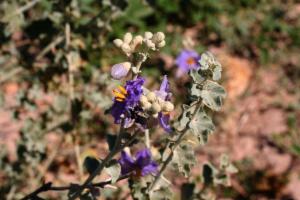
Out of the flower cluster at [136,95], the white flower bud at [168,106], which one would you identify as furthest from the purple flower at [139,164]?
the white flower bud at [168,106]

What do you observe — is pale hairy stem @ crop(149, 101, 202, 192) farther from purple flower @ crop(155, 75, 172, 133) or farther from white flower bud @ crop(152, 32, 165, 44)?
white flower bud @ crop(152, 32, 165, 44)

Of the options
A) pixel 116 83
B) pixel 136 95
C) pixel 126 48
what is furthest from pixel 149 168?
pixel 116 83

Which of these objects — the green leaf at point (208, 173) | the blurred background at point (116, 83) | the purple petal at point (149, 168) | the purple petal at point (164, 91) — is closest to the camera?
the purple petal at point (164, 91)

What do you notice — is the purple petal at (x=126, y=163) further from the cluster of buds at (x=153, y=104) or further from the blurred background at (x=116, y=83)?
the blurred background at (x=116, y=83)

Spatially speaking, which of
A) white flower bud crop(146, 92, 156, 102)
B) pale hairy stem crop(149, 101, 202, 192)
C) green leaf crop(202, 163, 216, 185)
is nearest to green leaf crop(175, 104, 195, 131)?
pale hairy stem crop(149, 101, 202, 192)

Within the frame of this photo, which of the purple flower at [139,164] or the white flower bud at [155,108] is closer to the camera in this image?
the white flower bud at [155,108]

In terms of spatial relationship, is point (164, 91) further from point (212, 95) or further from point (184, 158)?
point (184, 158)
